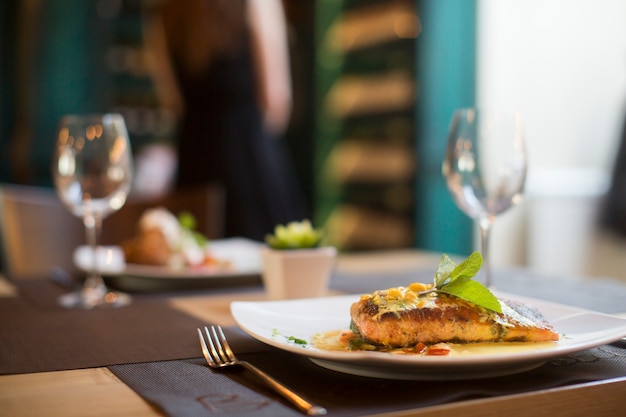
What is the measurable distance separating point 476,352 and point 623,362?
18 centimetres

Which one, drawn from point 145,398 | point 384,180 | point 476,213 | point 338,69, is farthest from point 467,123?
point 338,69

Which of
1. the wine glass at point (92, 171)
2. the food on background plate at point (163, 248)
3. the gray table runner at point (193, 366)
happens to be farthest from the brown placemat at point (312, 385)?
the food on background plate at point (163, 248)

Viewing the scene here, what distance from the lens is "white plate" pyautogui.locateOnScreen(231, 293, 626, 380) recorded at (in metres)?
0.66

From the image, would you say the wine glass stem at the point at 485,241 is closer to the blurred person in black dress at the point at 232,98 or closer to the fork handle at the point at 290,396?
the fork handle at the point at 290,396

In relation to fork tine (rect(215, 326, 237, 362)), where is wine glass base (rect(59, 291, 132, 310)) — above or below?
below

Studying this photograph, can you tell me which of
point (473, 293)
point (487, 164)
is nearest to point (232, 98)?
point (487, 164)

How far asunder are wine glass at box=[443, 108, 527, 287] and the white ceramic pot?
24cm

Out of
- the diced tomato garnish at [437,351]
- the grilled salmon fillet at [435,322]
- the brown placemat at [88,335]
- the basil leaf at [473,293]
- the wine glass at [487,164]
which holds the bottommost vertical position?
the brown placemat at [88,335]

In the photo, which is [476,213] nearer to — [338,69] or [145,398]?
[145,398]

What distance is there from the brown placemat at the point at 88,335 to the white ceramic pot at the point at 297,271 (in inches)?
6.5

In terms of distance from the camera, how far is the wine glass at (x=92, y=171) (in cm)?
129

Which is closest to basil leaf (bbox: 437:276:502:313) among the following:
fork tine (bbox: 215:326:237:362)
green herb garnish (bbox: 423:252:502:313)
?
green herb garnish (bbox: 423:252:502:313)

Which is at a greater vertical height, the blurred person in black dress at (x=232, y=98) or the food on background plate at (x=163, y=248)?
the blurred person in black dress at (x=232, y=98)

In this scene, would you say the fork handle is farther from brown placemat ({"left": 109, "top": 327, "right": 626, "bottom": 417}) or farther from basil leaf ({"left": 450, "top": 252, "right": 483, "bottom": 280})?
basil leaf ({"left": 450, "top": 252, "right": 483, "bottom": 280})
